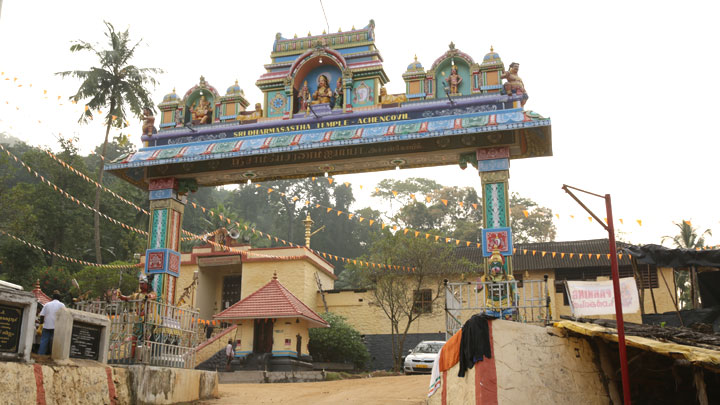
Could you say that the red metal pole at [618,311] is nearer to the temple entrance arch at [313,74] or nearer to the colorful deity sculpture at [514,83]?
the colorful deity sculpture at [514,83]

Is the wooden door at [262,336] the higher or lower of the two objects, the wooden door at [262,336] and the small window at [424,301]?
the lower

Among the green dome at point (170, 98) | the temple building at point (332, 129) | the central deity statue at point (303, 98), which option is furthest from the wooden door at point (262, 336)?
the central deity statue at point (303, 98)

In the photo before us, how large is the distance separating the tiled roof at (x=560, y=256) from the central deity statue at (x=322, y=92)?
14.2 meters

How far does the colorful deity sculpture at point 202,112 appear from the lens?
55.9 feet

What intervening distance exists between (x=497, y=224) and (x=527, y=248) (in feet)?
59.5

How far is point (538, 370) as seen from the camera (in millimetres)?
9164

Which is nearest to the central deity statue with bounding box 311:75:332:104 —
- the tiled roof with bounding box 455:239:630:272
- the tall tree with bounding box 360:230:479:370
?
the tall tree with bounding box 360:230:479:370

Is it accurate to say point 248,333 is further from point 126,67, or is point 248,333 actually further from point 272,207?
point 272,207

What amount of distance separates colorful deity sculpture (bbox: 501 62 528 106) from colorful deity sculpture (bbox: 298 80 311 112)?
4959 millimetres

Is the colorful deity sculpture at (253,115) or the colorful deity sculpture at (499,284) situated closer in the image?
the colorful deity sculpture at (499,284)

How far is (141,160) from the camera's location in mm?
16422

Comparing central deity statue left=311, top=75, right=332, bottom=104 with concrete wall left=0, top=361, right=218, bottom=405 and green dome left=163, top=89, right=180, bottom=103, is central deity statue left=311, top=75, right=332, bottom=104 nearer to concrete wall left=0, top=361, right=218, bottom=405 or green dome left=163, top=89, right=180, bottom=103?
green dome left=163, top=89, right=180, bottom=103

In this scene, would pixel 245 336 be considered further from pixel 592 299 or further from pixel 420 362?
pixel 592 299

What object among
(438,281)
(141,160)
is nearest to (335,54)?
(141,160)
